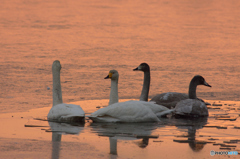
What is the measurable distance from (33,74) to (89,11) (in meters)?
17.8

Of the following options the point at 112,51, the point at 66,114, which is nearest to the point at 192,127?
the point at 66,114

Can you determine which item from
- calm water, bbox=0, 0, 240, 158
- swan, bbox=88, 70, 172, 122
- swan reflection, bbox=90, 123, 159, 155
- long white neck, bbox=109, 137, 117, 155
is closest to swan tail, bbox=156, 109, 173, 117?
swan, bbox=88, 70, 172, 122

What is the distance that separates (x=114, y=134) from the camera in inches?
312

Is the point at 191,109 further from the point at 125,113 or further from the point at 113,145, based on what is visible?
the point at 113,145

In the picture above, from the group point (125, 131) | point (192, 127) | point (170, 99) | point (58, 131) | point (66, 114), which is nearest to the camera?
point (58, 131)

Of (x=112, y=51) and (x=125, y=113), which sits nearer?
(x=125, y=113)

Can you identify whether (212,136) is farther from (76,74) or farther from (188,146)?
(76,74)

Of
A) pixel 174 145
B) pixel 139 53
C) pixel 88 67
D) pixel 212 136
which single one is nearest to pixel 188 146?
pixel 174 145

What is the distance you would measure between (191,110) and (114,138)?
2614 mm

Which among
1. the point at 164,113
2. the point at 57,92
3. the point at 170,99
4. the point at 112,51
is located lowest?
the point at 164,113

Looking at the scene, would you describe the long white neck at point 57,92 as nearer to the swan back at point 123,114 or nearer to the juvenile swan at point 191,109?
the swan back at point 123,114

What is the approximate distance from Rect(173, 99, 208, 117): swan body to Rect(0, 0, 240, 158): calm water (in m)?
0.83

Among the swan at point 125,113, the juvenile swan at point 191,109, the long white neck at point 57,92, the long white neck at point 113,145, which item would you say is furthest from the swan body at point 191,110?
the long white neck at point 113,145

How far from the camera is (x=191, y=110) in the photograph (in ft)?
32.0
